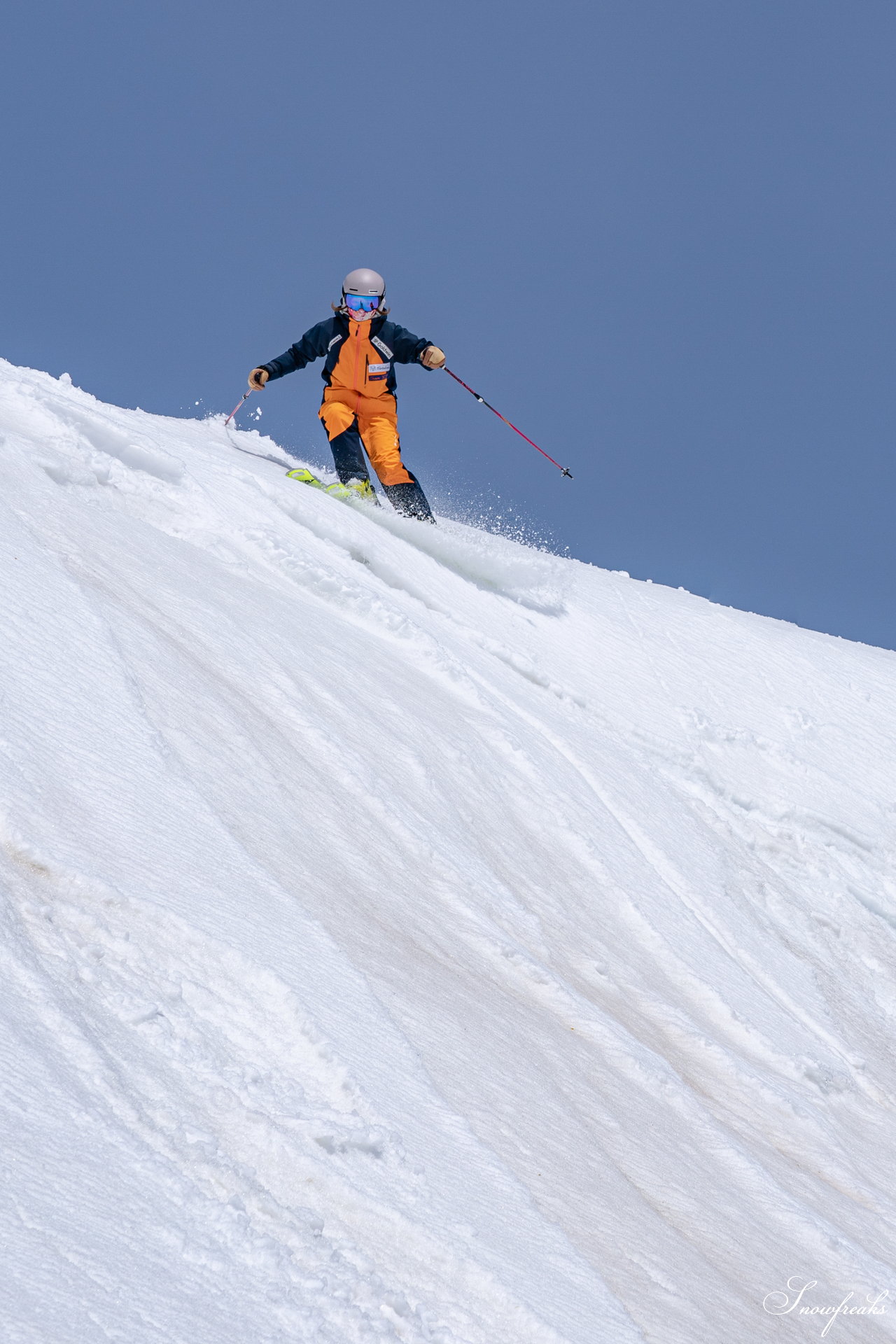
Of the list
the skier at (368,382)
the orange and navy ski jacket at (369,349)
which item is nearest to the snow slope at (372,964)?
the skier at (368,382)

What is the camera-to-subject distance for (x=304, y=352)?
991cm

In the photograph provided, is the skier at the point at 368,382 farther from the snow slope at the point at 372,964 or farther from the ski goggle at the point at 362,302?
the snow slope at the point at 372,964

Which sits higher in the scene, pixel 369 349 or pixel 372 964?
pixel 369 349

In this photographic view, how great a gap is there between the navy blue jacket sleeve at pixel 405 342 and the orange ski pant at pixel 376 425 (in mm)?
411

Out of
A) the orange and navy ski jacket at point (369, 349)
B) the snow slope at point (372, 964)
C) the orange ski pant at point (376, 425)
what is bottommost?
the snow slope at point (372, 964)

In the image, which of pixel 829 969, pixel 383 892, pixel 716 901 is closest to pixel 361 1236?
pixel 383 892

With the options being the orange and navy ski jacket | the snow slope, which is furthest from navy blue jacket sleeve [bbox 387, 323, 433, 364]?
the snow slope

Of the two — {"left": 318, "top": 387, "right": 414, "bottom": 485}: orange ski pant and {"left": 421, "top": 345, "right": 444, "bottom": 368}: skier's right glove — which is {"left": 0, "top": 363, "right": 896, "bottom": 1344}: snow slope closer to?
{"left": 318, "top": 387, "right": 414, "bottom": 485}: orange ski pant

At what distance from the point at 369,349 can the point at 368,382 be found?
286 millimetres

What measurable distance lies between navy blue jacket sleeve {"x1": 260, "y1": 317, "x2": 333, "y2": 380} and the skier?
11 millimetres

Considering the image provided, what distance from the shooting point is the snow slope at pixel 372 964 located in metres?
2.12

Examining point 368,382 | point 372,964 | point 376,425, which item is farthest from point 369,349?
point 372,964

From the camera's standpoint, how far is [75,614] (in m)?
4.16

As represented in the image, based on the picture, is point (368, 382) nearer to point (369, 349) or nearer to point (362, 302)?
point (369, 349)
